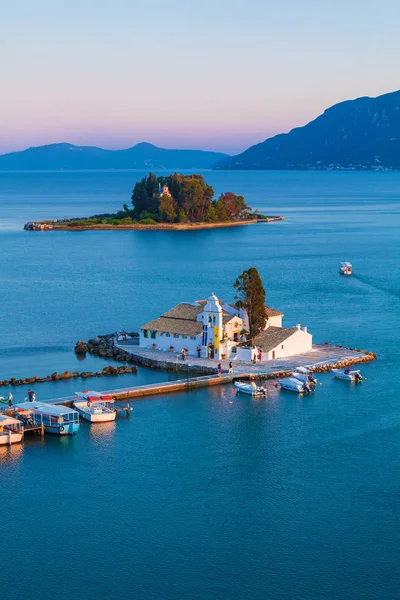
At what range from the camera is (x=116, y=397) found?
37.5m

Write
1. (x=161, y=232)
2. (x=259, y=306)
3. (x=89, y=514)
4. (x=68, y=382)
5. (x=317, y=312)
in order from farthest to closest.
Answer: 1. (x=161, y=232)
2. (x=317, y=312)
3. (x=259, y=306)
4. (x=68, y=382)
5. (x=89, y=514)

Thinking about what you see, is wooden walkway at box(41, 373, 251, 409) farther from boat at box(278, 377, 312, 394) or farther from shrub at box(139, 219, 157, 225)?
shrub at box(139, 219, 157, 225)

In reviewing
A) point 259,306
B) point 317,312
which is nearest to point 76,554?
point 259,306

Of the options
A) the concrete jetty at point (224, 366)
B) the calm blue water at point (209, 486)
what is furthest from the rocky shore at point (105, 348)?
the calm blue water at point (209, 486)

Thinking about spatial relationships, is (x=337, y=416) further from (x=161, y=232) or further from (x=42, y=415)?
(x=161, y=232)

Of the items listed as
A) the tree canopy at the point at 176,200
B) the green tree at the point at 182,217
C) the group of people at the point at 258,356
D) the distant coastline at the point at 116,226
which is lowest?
the group of people at the point at 258,356

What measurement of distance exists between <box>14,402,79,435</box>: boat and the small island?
278 ft

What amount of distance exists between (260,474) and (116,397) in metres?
8.85

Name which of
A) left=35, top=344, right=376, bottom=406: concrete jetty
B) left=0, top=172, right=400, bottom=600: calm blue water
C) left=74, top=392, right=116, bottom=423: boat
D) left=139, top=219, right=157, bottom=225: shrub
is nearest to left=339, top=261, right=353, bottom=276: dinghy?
left=0, top=172, right=400, bottom=600: calm blue water

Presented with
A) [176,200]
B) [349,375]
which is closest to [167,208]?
[176,200]

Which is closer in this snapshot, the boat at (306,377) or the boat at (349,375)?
the boat at (306,377)

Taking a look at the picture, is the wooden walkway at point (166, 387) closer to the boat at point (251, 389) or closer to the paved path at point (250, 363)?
the paved path at point (250, 363)

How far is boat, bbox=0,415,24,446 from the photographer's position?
32719 mm

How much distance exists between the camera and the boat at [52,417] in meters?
33.7
